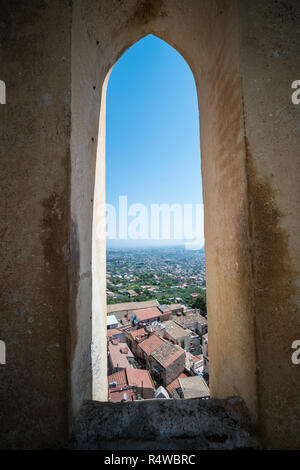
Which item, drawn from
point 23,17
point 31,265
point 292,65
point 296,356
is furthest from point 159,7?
point 296,356

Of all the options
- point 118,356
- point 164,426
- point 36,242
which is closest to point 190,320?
point 118,356

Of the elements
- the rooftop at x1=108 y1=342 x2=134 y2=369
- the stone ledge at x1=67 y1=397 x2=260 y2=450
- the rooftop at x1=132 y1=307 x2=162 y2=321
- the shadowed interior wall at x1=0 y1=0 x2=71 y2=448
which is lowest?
the rooftop at x1=108 y1=342 x2=134 y2=369

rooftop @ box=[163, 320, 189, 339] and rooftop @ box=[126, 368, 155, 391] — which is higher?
rooftop @ box=[163, 320, 189, 339]

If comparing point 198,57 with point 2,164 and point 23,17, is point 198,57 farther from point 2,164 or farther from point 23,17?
point 2,164

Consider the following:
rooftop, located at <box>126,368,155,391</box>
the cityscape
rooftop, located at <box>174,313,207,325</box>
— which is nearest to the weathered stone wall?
the cityscape

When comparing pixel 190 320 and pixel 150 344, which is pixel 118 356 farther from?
pixel 190 320

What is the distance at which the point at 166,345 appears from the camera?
1927 cm

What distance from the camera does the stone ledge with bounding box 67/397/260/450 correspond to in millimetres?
1361

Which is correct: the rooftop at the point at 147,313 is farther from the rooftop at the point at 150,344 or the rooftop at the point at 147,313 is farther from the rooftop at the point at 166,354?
the rooftop at the point at 166,354

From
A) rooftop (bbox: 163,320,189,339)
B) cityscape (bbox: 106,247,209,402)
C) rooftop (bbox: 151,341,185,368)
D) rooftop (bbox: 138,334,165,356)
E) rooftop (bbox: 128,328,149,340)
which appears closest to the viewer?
cityscape (bbox: 106,247,209,402)

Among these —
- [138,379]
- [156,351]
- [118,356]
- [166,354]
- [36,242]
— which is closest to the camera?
[36,242]

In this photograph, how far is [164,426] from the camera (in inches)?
57.7

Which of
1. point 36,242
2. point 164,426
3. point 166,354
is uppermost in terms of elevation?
point 36,242

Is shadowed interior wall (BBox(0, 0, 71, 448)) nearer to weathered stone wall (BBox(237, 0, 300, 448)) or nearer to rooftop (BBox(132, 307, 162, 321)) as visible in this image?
weathered stone wall (BBox(237, 0, 300, 448))
